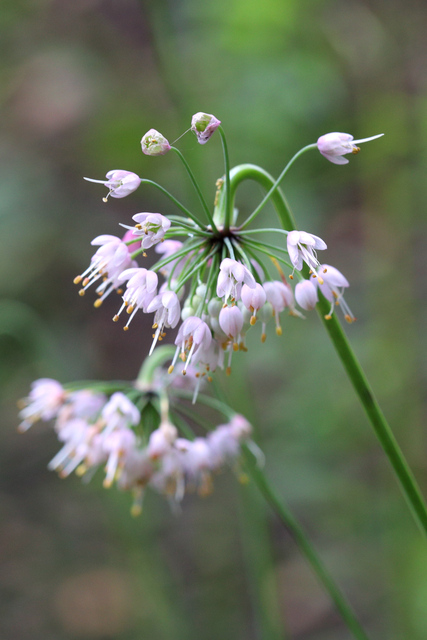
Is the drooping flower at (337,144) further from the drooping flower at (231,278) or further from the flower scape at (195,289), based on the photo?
the drooping flower at (231,278)

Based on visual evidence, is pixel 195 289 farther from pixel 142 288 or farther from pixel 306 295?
pixel 306 295

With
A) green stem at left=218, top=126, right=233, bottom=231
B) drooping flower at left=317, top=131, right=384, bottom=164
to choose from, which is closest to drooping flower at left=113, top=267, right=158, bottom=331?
green stem at left=218, top=126, right=233, bottom=231

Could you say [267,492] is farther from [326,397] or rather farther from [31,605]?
[31,605]

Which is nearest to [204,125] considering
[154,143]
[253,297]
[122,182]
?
[154,143]

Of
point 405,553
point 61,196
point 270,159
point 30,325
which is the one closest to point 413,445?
point 405,553

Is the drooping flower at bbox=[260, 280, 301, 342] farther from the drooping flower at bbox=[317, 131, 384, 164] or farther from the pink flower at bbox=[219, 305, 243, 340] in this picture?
the drooping flower at bbox=[317, 131, 384, 164]

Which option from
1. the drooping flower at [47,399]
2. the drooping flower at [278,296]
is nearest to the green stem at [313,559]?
the drooping flower at [278,296]
